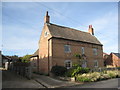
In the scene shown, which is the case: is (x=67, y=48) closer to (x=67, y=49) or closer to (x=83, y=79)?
(x=67, y=49)

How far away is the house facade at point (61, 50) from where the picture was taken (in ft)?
65.2

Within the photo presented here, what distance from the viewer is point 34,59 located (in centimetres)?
2644

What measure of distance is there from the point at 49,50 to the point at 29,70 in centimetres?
569

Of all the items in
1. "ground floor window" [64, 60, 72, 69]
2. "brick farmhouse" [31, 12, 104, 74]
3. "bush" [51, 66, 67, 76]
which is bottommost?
"bush" [51, 66, 67, 76]

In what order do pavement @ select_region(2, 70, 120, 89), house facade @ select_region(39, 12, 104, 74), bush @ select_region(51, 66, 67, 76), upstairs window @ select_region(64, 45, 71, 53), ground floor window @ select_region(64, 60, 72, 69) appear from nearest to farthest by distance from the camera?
pavement @ select_region(2, 70, 120, 89), bush @ select_region(51, 66, 67, 76), house facade @ select_region(39, 12, 104, 74), ground floor window @ select_region(64, 60, 72, 69), upstairs window @ select_region(64, 45, 71, 53)

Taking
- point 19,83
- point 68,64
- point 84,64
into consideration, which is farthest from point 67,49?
point 19,83

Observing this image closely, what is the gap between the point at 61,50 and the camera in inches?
808

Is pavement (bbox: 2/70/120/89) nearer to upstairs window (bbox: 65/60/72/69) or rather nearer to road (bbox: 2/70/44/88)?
road (bbox: 2/70/44/88)

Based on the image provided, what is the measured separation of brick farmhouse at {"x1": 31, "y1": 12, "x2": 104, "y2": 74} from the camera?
19.9m

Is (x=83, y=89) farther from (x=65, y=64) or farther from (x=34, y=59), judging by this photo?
(x=34, y=59)

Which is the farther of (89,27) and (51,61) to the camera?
(89,27)

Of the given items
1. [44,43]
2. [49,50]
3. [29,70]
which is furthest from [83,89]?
[44,43]

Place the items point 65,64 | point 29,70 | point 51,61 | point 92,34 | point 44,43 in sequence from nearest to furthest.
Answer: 1. point 29,70
2. point 51,61
3. point 65,64
4. point 44,43
5. point 92,34

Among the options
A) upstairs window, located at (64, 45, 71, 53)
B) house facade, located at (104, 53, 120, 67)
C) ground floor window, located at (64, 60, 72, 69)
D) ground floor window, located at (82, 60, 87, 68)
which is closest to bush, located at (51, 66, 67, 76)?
ground floor window, located at (64, 60, 72, 69)
